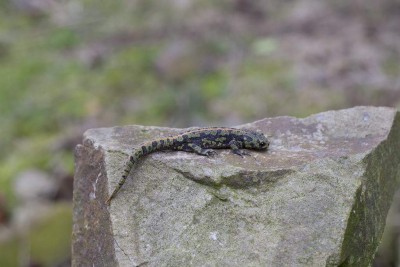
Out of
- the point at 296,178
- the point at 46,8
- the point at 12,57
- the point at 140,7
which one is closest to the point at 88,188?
the point at 296,178

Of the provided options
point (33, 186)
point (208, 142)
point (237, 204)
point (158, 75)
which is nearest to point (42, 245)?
point (33, 186)

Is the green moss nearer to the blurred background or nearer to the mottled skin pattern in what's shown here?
the blurred background

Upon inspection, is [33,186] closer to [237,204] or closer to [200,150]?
[200,150]

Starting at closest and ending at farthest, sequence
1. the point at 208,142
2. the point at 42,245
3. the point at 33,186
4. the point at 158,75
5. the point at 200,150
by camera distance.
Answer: the point at 200,150, the point at 208,142, the point at 42,245, the point at 33,186, the point at 158,75

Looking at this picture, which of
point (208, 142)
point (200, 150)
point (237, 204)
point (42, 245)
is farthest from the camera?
point (42, 245)

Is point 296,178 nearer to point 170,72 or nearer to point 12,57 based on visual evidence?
point 170,72

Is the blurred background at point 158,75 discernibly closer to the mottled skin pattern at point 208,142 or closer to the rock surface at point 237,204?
the rock surface at point 237,204

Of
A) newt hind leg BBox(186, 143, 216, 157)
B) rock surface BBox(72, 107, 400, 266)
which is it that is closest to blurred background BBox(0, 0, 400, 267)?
rock surface BBox(72, 107, 400, 266)
